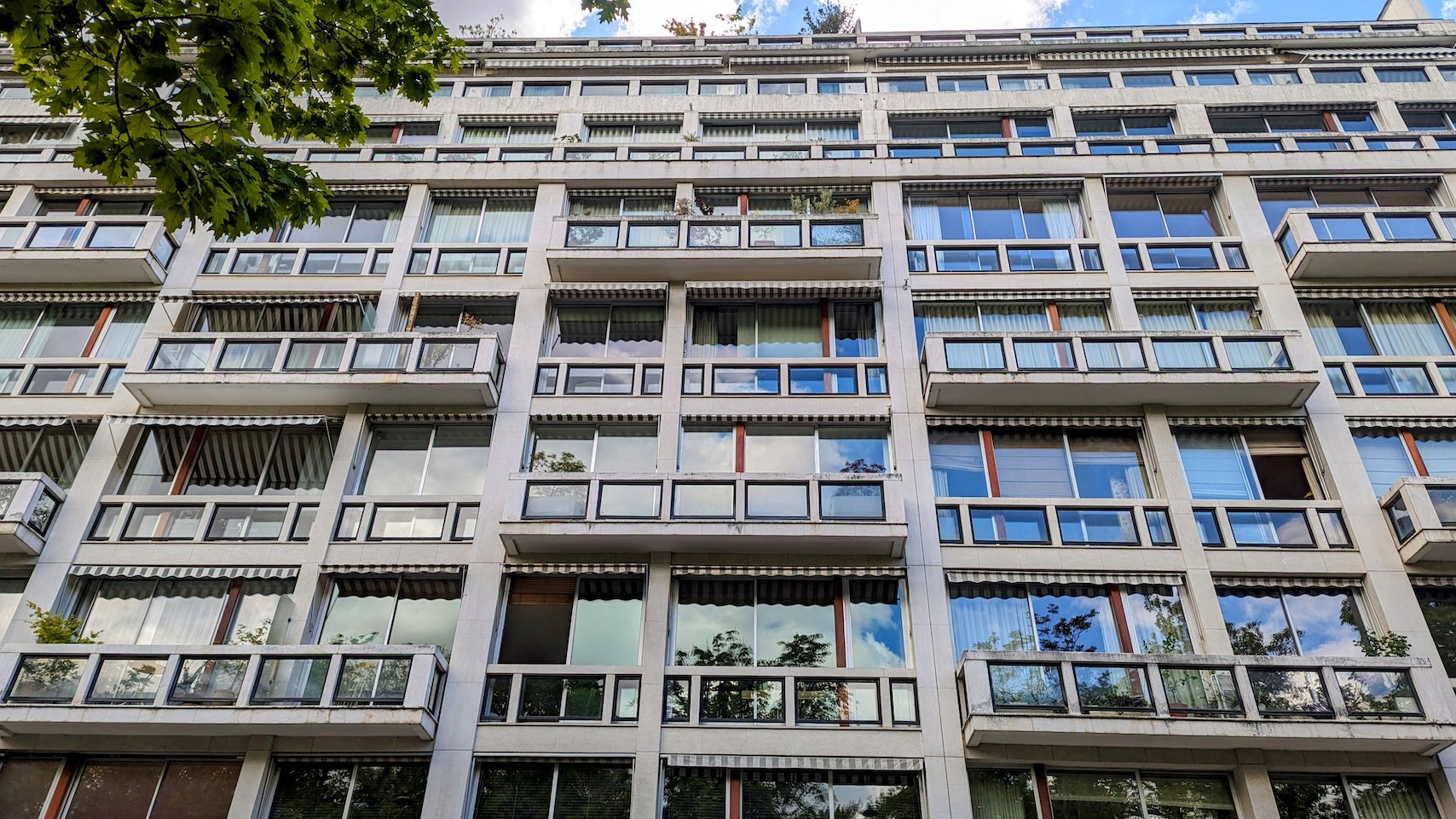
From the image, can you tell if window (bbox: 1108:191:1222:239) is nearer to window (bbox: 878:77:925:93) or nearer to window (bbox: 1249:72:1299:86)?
window (bbox: 1249:72:1299:86)

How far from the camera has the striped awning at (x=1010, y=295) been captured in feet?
66.4

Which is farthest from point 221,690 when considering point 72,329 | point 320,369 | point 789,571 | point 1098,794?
point 1098,794

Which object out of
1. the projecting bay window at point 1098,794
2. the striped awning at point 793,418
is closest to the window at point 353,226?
the striped awning at point 793,418

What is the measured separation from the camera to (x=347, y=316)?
20578 mm

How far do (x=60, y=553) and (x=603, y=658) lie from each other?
10.3 m

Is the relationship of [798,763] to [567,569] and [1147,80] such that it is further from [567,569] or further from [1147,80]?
[1147,80]

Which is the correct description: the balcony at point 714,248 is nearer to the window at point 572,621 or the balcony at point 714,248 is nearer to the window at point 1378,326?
the window at point 572,621

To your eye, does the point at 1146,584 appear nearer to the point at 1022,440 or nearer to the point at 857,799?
the point at 1022,440

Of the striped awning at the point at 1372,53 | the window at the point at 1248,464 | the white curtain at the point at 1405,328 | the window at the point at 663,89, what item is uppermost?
the striped awning at the point at 1372,53

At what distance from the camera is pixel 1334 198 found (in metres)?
22.0

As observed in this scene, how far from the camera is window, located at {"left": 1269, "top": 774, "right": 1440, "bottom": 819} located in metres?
14.2

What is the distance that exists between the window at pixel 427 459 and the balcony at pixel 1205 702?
33.4 feet

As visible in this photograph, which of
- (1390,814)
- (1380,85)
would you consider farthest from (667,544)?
(1380,85)

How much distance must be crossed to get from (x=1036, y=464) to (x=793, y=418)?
4824 mm
